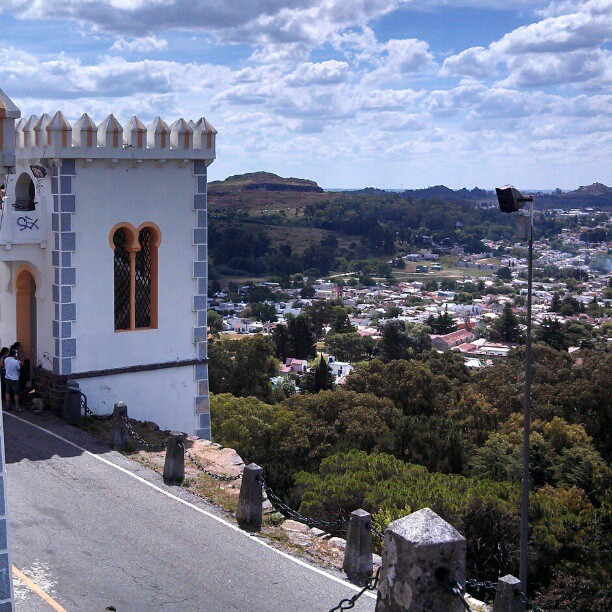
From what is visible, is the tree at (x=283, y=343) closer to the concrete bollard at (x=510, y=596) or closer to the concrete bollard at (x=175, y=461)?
the concrete bollard at (x=175, y=461)

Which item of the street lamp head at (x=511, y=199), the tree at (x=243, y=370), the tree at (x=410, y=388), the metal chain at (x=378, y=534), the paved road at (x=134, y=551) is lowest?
the tree at (x=243, y=370)

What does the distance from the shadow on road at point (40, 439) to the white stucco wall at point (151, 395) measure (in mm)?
742

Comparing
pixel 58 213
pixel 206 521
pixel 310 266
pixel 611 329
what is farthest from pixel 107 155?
pixel 310 266

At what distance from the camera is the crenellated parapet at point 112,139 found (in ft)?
42.6

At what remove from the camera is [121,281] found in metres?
14.0

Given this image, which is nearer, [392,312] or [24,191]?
[24,191]

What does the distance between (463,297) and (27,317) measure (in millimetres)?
110722

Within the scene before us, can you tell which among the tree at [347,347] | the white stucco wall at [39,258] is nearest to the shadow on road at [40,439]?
the white stucco wall at [39,258]

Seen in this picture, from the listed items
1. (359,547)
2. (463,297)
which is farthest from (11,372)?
(463,297)

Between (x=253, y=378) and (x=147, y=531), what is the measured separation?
28.8m

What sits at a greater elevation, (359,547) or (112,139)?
(112,139)

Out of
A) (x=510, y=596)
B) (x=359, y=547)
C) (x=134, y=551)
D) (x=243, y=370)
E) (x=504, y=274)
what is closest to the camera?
(x=510, y=596)

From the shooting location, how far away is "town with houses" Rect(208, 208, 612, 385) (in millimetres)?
80688

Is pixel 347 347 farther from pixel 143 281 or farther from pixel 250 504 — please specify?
pixel 250 504
